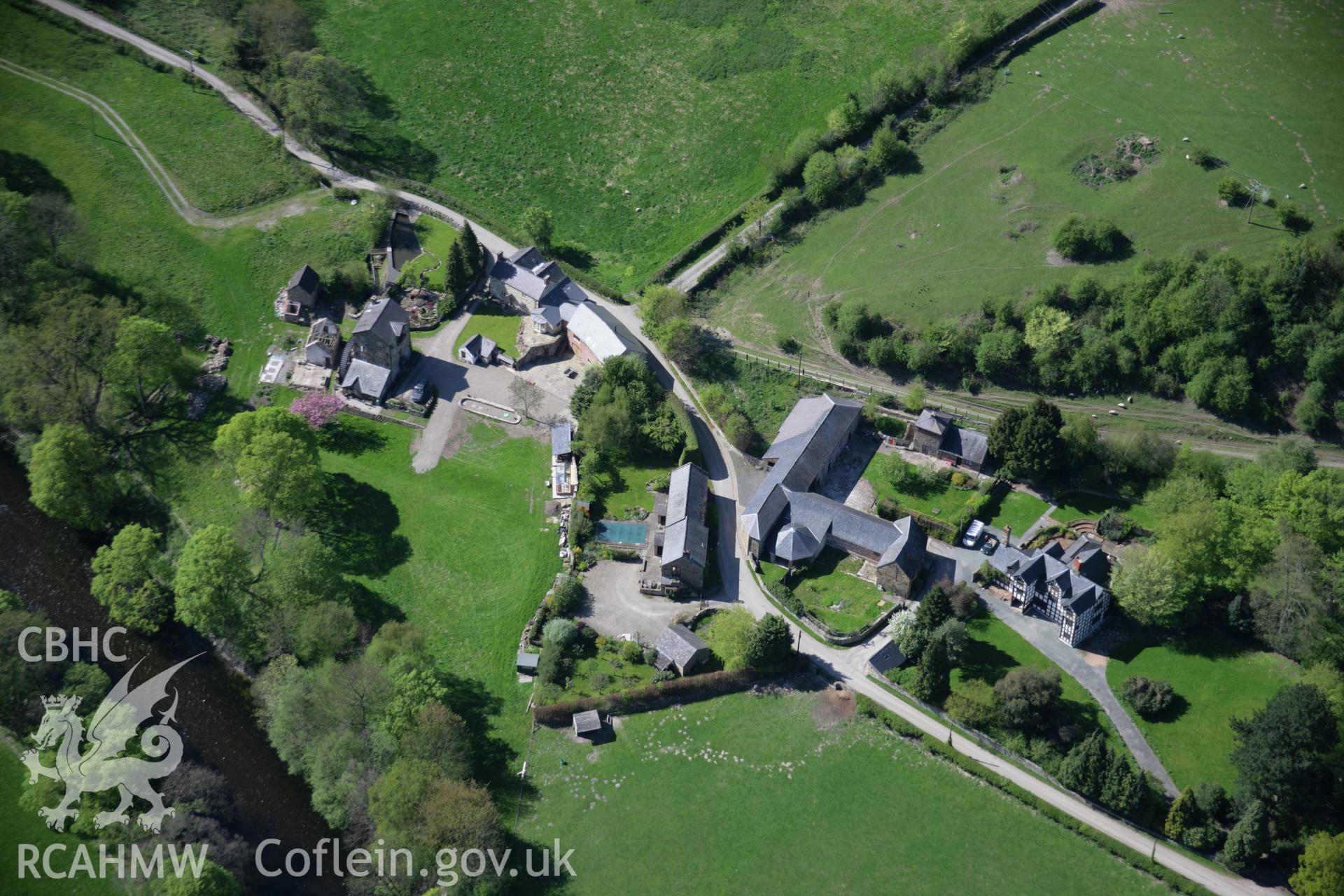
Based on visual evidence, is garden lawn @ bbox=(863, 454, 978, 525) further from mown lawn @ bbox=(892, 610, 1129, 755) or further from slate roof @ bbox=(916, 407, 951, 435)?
mown lawn @ bbox=(892, 610, 1129, 755)

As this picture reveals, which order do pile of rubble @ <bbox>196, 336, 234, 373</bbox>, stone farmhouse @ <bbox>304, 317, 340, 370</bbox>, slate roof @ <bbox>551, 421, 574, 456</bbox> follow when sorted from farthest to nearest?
1. pile of rubble @ <bbox>196, 336, 234, 373</bbox>
2. stone farmhouse @ <bbox>304, 317, 340, 370</bbox>
3. slate roof @ <bbox>551, 421, 574, 456</bbox>

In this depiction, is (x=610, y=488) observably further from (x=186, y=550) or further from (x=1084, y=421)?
(x=1084, y=421)

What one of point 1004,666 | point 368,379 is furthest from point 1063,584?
point 368,379

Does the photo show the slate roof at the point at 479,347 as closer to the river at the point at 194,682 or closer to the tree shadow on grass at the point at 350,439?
the tree shadow on grass at the point at 350,439

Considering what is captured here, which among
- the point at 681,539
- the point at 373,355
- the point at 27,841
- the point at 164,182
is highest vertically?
the point at 164,182

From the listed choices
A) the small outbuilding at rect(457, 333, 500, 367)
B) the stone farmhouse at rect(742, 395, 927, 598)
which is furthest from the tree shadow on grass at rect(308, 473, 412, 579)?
the stone farmhouse at rect(742, 395, 927, 598)

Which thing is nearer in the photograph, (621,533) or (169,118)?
(621,533)

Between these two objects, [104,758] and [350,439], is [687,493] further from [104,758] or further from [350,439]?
[104,758]
